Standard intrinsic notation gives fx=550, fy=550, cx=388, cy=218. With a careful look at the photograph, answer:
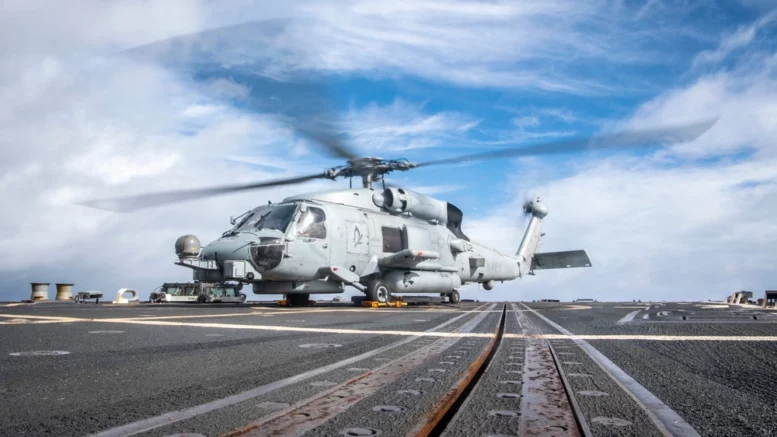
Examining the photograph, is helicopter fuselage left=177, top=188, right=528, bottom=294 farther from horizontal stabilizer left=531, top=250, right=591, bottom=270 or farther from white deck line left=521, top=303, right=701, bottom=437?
white deck line left=521, top=303, right=701, bottom=437

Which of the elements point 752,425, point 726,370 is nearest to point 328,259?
point 726,370

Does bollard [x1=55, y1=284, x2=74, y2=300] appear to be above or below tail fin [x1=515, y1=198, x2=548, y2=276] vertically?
below

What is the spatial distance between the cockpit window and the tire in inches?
120

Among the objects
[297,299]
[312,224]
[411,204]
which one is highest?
[411,204]

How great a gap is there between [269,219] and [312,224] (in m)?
1.45

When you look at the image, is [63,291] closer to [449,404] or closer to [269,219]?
[269,219]

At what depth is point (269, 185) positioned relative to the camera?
64.4 ft

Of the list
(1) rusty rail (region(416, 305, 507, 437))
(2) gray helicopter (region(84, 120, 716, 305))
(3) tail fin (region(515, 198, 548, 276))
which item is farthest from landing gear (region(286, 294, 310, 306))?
(1) rusty rail (region(416, 305, 507, 437))

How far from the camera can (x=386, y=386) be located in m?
3.42

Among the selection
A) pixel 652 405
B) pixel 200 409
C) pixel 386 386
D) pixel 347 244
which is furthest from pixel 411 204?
pixel 200 409

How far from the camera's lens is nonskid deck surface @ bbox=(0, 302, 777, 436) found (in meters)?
2.51

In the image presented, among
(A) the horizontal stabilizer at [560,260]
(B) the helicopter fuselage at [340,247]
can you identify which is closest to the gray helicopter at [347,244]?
(B) the helicopter fuselage at [340,247]

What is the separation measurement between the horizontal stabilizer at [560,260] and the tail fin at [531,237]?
52cm

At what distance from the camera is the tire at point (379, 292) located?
20219mm
